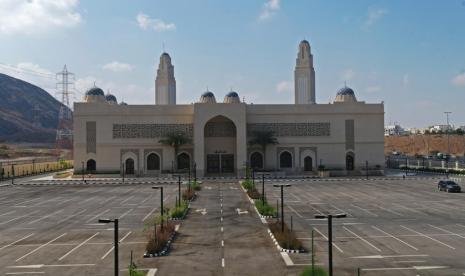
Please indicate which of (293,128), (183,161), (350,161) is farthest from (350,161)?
(183,161)

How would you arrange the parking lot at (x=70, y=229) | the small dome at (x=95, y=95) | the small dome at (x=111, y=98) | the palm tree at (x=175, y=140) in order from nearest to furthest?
the parking lot at (x=70, y=229) → the palm tree at (x=175, y=140) → the small dome at (x=95, y=95) → the small dome at (x=111, y=98)

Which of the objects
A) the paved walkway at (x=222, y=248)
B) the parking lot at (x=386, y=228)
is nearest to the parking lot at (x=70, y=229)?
the paved walkway at (x=222, y=248)

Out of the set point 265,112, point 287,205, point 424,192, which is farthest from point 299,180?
point 287,205

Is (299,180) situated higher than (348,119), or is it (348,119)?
(348,119)

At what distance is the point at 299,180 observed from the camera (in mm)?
57312

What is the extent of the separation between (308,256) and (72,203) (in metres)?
23.9

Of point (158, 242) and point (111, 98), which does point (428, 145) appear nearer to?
point (111, 98)

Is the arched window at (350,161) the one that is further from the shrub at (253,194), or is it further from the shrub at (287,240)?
the shrub at (287,240)

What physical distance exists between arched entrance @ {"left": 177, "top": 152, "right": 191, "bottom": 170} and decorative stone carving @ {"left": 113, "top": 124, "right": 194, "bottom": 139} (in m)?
3.14

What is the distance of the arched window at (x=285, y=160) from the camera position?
65125 mm

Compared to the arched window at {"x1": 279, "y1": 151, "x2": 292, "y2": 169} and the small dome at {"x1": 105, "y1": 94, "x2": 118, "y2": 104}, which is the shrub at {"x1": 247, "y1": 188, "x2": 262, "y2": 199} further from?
the small dome at {"x1": 105, "y1": 94, "x2": 118, "y2": 104}

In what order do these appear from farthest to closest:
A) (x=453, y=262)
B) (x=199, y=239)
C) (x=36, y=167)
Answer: (x=36, y=167) → (x=199, y=239) → (x=453, y=262)

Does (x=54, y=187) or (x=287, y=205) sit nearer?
(x=287, y=205)

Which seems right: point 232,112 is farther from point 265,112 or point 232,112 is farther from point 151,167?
point 151,167
